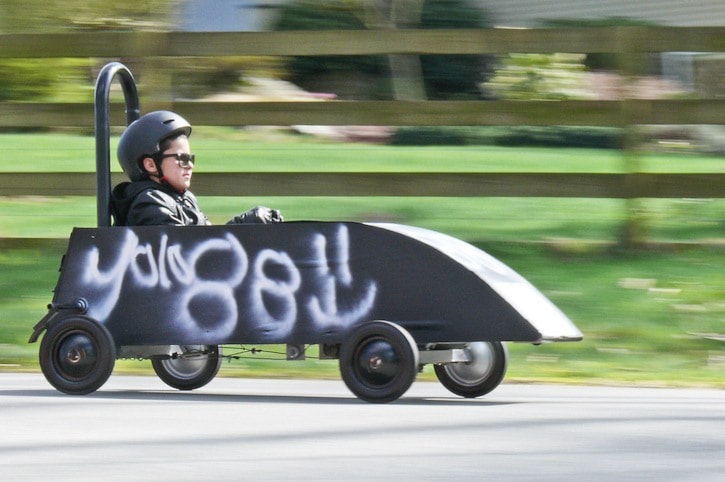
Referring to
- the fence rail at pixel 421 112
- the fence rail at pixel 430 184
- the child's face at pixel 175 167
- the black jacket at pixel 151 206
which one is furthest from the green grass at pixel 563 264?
the child's face at pixel 175 167

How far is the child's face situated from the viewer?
20.3 feet

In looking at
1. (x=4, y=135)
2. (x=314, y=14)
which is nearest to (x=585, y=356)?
(x=4, y=135)

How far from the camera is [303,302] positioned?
18.6 feet

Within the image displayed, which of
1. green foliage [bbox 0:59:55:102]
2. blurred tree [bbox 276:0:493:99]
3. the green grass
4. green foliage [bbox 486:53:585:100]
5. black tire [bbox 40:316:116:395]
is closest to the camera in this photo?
black tire [bbox 40:316:116:395]

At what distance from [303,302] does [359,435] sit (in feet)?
3.10

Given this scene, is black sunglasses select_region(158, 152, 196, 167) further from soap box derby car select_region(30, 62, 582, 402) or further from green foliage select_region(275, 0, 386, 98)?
green foliage select_region(275, 0, 386, 98)

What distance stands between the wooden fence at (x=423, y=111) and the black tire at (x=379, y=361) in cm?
342

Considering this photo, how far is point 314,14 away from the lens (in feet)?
67.1

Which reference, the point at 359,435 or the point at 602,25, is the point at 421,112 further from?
the point at 602,25

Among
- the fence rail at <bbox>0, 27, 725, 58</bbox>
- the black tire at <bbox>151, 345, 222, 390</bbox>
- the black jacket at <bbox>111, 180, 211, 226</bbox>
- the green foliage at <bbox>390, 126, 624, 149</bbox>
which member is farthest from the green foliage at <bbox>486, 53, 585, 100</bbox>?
the black jacket at <bbox>111, 180, 211, 226</bbox>

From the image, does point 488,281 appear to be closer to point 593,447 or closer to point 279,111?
point 593,447

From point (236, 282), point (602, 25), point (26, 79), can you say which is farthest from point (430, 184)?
point (602, 25)

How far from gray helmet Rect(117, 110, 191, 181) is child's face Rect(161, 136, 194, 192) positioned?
0.04m

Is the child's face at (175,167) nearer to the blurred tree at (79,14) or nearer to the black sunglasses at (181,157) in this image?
the black sunglasses at (181,157)
